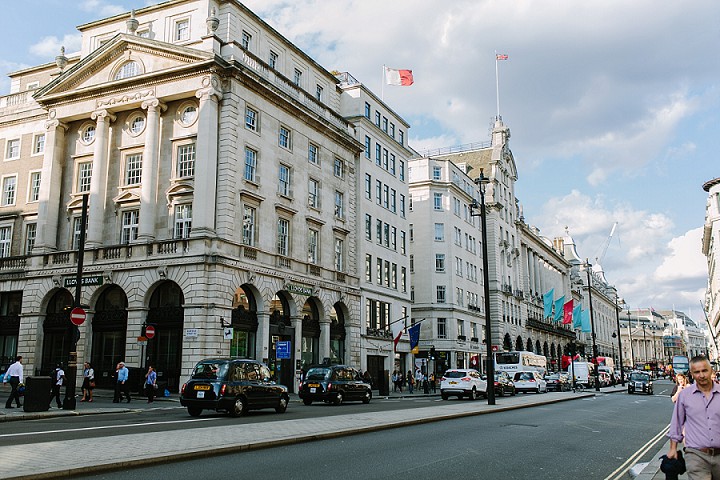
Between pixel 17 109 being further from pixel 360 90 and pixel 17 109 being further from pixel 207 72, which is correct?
pixel 360 90

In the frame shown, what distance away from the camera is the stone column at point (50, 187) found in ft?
133

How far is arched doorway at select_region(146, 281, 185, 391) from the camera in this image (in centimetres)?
3538

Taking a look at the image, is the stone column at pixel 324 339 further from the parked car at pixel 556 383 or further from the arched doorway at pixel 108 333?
the parked car at pixel 556 383

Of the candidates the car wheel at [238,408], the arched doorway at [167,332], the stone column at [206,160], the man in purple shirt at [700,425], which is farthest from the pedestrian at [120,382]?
the man in purple shirt at [700,425]

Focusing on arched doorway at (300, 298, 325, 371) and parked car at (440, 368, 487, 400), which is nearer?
parked car at (440, 368, 487, 400)

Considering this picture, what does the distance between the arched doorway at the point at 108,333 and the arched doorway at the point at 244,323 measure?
20.2 ft

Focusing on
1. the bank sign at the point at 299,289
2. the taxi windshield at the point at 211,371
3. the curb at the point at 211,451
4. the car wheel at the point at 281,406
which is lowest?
the curb at the point at 211,451

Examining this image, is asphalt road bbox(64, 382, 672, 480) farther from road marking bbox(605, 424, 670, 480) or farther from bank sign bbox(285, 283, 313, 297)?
bank sign bbox(285, 283, 313, 297)

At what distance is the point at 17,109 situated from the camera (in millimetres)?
45781

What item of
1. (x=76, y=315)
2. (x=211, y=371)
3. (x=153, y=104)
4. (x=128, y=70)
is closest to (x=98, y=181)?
(x=153, y=104)

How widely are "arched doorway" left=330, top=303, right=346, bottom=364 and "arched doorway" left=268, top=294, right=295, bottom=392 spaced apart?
5106 millimetres

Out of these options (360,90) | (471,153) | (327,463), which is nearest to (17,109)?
(360,90)

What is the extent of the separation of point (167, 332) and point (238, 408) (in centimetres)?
1587

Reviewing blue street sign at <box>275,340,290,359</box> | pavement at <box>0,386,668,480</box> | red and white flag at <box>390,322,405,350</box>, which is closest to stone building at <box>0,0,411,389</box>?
blue street sign at <box>275,340,290,359</box>
